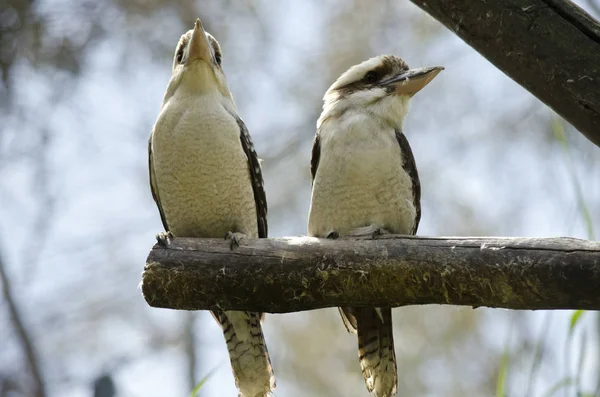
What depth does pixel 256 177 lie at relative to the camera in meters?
4.31

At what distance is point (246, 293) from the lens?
3.34 m

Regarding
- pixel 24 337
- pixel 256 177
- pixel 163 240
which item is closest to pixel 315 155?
pixel 256 177

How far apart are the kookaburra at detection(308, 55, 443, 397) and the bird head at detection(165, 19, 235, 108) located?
1.98ft

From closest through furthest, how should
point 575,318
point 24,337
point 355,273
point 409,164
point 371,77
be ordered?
point 575,318
point 355,273
point 409,164
point 371,77
point 24,337

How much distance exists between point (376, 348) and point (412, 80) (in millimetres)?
1297

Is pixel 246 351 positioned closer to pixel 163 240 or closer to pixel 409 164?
pixel 163 240

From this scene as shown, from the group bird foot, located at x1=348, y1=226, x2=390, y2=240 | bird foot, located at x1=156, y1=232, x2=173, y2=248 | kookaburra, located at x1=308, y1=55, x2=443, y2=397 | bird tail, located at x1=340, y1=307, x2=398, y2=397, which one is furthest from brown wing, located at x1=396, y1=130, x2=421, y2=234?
bird foot, located at x1=156, y1=232, x2=173, y2=248

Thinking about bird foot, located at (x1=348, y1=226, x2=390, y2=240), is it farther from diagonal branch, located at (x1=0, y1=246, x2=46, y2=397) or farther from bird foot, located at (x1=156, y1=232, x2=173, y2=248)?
diagonal branch, located at (x1=0, y1=246, x2=46, y2=397)

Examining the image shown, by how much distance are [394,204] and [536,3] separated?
4.11ft

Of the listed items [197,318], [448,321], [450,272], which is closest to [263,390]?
[450,272]

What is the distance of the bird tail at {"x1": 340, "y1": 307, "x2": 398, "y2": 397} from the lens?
13.1 ft

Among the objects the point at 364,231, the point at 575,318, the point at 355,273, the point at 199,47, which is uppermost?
the point at 199,47

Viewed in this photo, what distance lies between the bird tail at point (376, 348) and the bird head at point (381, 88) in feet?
3.11

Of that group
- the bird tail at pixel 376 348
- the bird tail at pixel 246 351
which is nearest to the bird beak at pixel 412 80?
the bird tail at pixel 376 348
